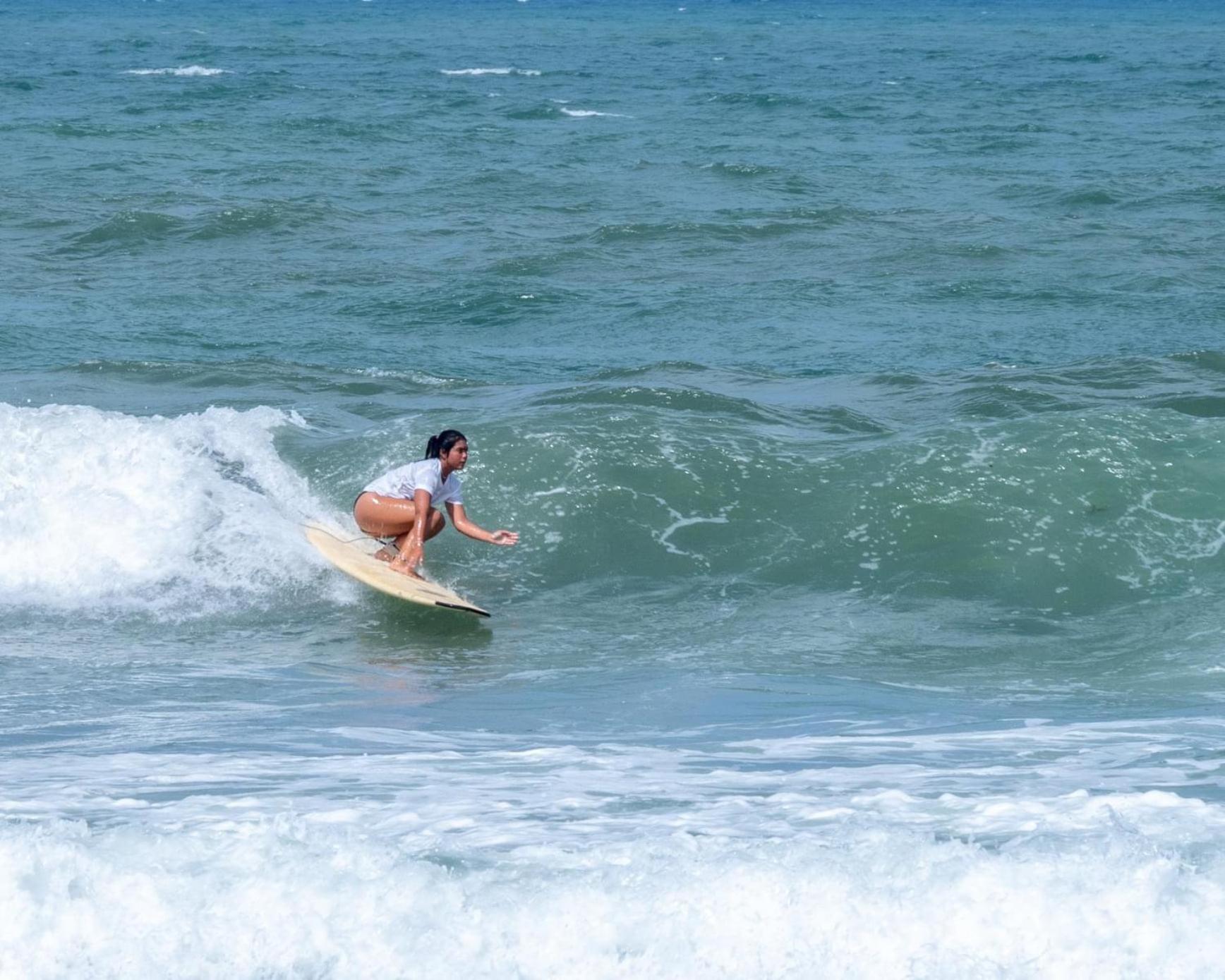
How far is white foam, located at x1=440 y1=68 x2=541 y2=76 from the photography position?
4747 centimetres

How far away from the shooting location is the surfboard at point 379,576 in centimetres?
941

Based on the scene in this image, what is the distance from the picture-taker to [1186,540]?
433 inches

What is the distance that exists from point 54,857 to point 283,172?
24.4m

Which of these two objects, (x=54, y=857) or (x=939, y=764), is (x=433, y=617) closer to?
(x=939, y=764)

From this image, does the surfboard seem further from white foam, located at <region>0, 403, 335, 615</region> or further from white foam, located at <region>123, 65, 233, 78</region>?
white foam, located at <region>123, 65, 233, 78</region>

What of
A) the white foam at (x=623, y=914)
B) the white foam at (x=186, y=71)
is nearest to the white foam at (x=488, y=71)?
the white foam at (x=186, y=71)

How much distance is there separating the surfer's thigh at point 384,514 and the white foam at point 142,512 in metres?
0.44

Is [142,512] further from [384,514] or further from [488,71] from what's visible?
[488,71]

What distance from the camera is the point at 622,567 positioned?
1088 cm

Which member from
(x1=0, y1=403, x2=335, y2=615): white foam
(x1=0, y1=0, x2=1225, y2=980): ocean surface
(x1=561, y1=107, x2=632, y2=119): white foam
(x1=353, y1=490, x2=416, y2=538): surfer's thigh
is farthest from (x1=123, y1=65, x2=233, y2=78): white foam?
(x1=353, y1=490, x2=416, y2=538): surfer's thigh

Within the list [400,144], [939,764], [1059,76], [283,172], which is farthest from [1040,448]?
[1059,76]

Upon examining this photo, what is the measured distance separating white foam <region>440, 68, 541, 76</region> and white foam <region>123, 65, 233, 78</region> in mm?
6285

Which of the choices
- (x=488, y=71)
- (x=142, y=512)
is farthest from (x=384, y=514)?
(x=488, y=71)

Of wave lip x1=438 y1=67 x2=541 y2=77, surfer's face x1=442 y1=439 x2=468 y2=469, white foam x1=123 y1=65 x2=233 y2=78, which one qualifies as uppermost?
wave lip x1=438 y1=67 x2=541 y2=77
